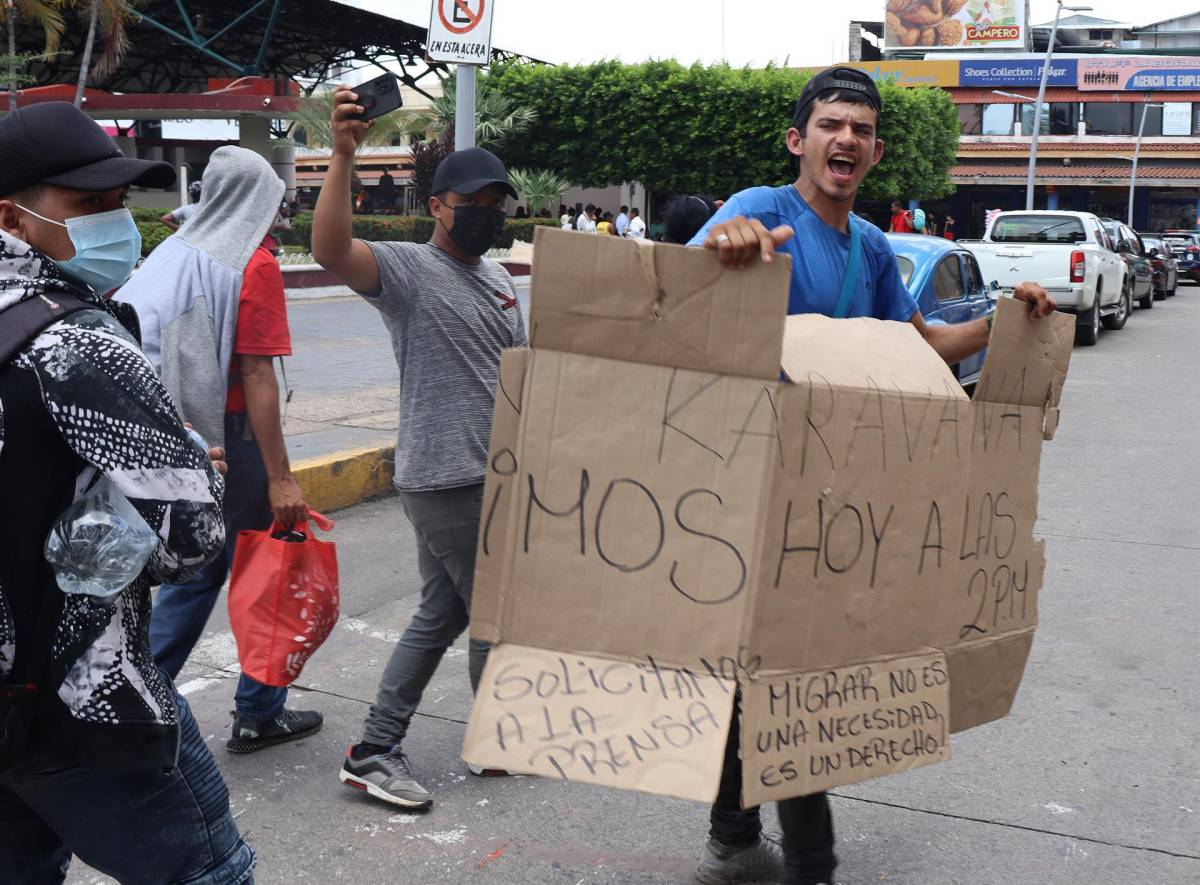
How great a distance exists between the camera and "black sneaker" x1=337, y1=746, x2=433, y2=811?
356cm

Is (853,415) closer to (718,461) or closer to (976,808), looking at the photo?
(718,461)

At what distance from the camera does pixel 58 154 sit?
1.97m

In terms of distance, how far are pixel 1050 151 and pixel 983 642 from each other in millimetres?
66119

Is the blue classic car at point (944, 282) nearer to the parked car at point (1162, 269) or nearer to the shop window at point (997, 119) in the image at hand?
the parked car at point (1162, 269)

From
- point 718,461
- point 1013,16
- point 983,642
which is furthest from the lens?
point 1013,16

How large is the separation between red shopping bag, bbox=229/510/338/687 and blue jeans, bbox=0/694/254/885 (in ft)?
4.43

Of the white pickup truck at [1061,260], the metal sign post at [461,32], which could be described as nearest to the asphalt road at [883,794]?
Result: the metal sign post at [461,32]

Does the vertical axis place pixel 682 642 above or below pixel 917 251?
below

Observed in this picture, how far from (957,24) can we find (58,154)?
8793 centimetres

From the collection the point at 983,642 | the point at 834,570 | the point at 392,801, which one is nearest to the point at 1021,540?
the point at 983,642

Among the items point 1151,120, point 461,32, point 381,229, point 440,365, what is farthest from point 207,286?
point 1151,120

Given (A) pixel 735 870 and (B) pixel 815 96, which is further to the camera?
(A) pixel 735 870

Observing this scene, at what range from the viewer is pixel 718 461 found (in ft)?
6.71

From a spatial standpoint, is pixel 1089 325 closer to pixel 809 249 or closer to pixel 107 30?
pixel 809 249
